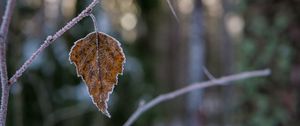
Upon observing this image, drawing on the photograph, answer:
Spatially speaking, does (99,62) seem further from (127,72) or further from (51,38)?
(127,72)

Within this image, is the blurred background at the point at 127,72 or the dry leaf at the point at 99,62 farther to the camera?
the blurred background at the point at 127,72

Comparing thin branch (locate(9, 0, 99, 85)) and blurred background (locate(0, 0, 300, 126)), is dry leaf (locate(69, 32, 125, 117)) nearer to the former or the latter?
thin branch (locate(9, 0, 99, 85))

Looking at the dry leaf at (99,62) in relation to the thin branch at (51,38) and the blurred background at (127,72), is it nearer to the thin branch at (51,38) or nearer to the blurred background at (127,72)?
the thin branch at (51,38)

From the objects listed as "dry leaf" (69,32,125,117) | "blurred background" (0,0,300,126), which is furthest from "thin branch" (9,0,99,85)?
"blurred background" (0,0,300,126)

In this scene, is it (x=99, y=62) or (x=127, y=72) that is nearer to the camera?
(x=99, y=62)

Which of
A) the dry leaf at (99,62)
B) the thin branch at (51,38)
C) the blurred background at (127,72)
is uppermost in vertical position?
the thin branch at (51,38)

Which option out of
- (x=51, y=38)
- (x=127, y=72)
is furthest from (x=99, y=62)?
(x=127, y=72)

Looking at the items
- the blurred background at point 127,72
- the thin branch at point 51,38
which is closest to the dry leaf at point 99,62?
the thin branch at point 51,38

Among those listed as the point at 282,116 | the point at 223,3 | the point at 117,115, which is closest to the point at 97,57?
the point at 282,116
